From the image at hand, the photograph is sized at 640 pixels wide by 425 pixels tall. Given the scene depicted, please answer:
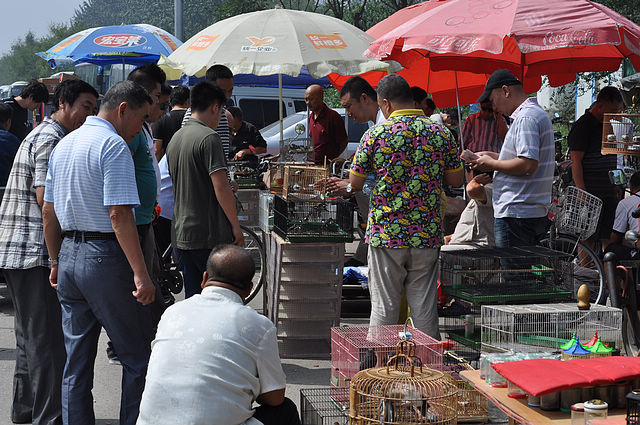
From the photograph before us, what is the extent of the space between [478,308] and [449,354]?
39 cm

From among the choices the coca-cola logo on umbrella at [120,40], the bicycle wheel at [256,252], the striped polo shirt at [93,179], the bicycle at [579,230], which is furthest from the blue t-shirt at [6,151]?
the coca-cola logo on umbrella at [120,40]

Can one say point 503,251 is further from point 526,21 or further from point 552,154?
point 526,21

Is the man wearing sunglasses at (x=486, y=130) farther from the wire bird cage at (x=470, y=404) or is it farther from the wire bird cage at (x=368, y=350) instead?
the wire bird cage at (x=470, y=404)

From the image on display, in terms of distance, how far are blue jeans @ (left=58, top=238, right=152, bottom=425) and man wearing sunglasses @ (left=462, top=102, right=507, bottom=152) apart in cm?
567

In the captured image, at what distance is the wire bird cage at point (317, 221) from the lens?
6.68m

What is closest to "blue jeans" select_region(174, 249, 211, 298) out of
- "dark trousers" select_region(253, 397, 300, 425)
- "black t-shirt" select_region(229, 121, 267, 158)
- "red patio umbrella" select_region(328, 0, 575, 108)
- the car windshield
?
"dark trousers" select_region(253, 397, 300, 425)

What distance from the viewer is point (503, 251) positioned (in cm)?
572

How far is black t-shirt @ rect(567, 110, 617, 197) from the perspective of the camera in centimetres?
848

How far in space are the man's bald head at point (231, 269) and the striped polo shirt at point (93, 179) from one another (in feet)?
3.37

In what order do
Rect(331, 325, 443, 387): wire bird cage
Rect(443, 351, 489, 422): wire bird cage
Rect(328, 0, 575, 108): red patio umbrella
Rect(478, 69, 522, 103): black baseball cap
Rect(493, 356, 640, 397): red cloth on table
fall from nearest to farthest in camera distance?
1. Rect(493, 356, 640, 397): red cloth on table
2. Rect(331, 325, 443, 387): wire bird cage
3. Rect(443, 351, 489, 422): wire bird cage
4. Rect(478, 69, 522, 103): black baseball cap
5. Rect(328, 0, 575, 108): red patio umbrella

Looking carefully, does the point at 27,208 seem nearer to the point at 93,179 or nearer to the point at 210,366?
the point at 93,179

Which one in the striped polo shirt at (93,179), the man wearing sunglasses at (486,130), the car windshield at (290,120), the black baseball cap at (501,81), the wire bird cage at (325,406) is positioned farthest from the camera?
the car windshield at (290,120)

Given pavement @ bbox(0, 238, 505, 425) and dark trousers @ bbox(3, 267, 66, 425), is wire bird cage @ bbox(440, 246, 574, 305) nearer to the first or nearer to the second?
pavement @ bbox(0, 238, 505, 425)

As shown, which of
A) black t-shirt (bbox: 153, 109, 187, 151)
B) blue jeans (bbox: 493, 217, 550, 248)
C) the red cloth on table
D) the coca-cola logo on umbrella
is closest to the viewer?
the red cloth on table
